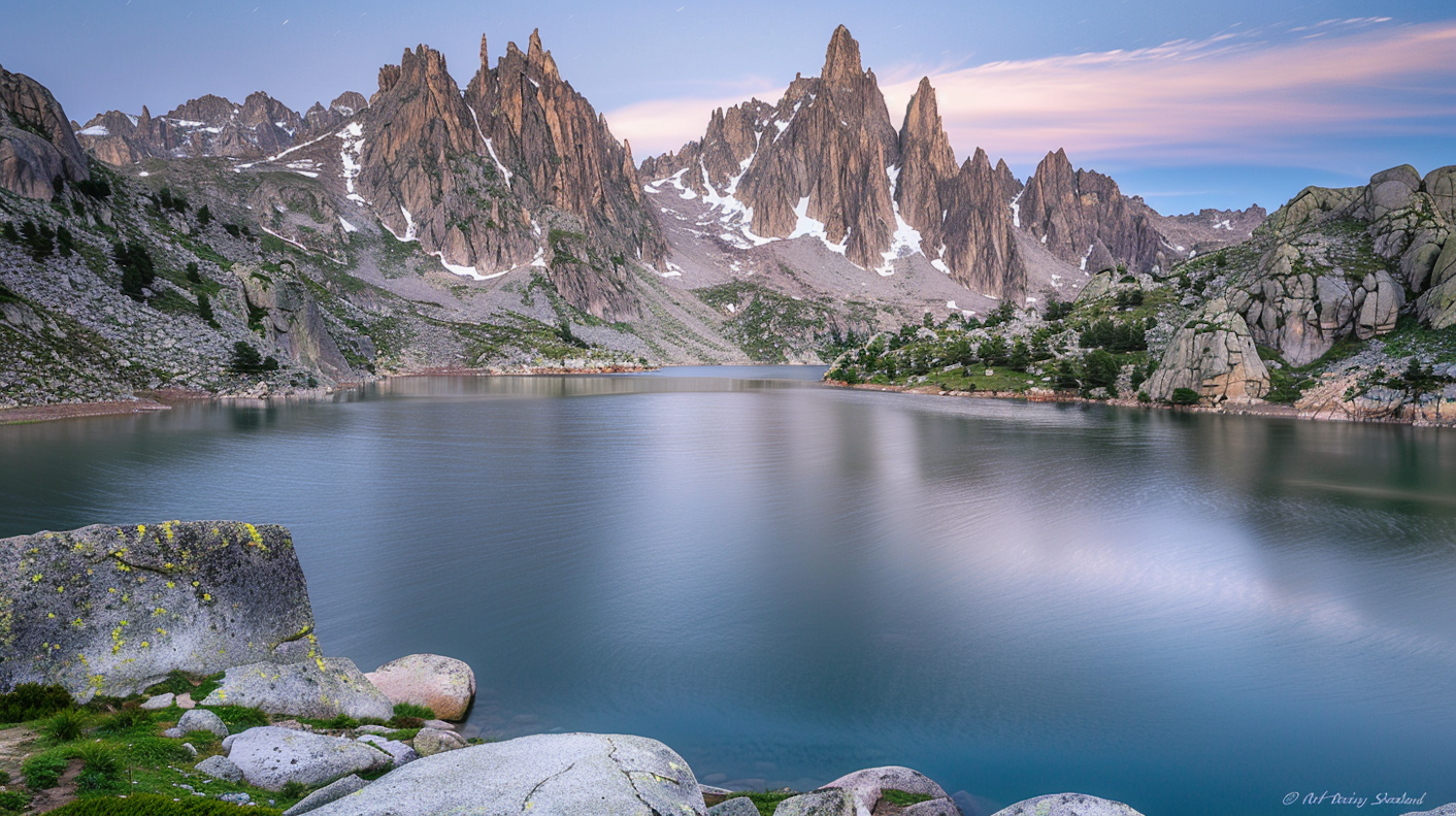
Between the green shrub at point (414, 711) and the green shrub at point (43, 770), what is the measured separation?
6.44 meters

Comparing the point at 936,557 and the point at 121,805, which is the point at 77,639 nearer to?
the point at 121,805

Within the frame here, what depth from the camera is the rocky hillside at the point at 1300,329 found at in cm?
7944

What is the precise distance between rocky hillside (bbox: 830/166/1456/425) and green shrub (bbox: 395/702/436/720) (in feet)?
314

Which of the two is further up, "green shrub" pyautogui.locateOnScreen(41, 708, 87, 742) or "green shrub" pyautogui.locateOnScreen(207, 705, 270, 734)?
"green shrub" pyautogui.locateOnScreen(41, 708, 87, 742)

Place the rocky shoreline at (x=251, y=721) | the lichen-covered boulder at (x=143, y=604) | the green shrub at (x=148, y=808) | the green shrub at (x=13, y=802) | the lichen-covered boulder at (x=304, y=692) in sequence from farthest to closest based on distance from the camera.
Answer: the lichen-covered boulder at (x=304, y=692) → the lichen-covered boulder at (x=143, y=604) → the rocky shoreline at (x=251, y=721) → the green shrub at (x=13, y=802) → the green shrub at (x=148, y=808)

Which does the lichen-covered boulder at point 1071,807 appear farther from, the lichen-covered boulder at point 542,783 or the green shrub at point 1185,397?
the green shrub at point 1185,397

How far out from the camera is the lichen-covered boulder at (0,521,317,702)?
10320 mm

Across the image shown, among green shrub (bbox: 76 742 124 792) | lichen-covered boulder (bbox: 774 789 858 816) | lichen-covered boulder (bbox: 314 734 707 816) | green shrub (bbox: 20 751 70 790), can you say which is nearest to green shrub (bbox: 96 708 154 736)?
green shrub (bbox: 76 742 124 792)

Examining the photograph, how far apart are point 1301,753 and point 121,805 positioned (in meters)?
19.1

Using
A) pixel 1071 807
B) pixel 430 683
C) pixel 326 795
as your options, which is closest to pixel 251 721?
pixel 326 795

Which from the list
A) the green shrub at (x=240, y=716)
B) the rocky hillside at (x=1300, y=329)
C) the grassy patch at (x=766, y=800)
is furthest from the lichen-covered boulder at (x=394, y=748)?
the rocky hillside at (x=1300, y=329)

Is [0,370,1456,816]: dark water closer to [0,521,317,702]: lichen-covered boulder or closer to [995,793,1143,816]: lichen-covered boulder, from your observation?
[995,793,1143,816]: lichen-covered boulder

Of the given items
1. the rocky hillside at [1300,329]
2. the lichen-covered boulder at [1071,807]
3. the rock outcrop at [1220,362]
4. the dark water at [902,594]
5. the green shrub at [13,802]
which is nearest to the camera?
the green shrub at [13,802]

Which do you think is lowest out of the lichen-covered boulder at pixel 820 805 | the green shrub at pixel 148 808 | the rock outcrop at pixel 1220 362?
the lichen-covered boulder at pixel 820 805
